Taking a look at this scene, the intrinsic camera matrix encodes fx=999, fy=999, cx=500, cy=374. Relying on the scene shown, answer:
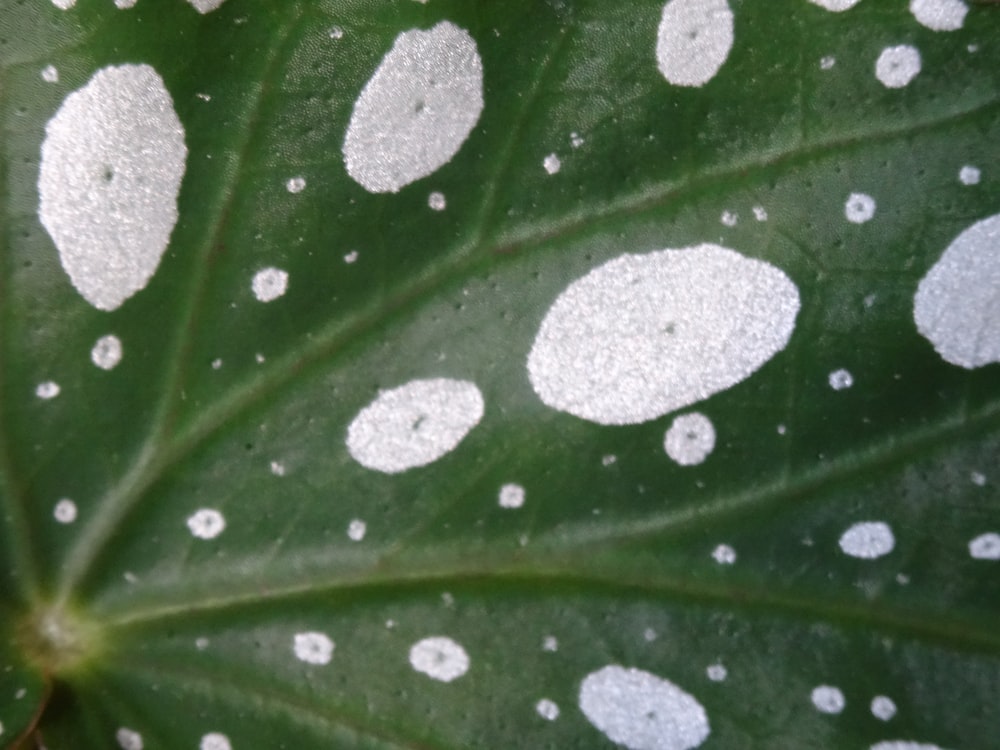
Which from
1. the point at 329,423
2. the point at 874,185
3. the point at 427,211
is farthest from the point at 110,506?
the point at 874,185

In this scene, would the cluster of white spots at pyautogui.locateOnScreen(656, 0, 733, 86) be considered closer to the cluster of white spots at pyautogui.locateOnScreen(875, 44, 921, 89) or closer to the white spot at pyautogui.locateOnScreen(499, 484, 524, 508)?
the cluster of white spots at pyautogui.locateOnScreen(875, 44, 921, 89)

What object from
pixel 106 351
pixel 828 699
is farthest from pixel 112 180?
pixel 828 699

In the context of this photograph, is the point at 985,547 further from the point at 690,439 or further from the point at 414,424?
the point at 414,424

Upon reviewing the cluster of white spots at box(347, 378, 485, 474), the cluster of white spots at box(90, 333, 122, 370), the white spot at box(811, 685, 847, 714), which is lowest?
the white spot at box(811, 685, 847, 714)

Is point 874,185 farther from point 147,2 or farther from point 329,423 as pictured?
point 147,2

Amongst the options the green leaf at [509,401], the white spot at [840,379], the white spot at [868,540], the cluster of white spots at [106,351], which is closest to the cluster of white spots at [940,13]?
the green leaf at [509,401]

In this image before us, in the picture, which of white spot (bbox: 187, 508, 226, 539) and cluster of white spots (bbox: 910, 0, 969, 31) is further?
white spot (bbox: 187, 508, 226, 539)

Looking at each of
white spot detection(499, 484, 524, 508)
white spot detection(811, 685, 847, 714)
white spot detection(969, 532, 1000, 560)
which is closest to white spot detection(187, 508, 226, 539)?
white spot detection(499, 484, 524, 508)
